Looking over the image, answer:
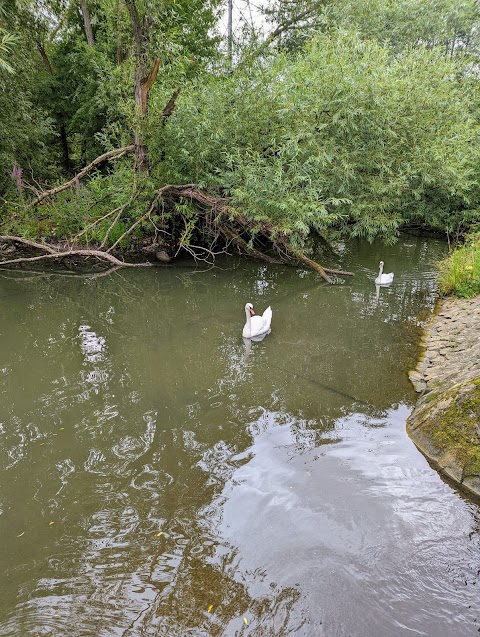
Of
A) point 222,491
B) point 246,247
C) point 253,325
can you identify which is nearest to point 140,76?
point 246,247

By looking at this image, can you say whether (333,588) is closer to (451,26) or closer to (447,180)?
(447,180)

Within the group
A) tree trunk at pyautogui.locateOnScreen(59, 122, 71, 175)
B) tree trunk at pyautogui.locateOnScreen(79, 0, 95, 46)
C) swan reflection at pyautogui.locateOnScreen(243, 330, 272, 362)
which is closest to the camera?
swan reflection at pyautogui.locateOnScreen(243, 330, 272, 362)

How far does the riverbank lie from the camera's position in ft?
12.8

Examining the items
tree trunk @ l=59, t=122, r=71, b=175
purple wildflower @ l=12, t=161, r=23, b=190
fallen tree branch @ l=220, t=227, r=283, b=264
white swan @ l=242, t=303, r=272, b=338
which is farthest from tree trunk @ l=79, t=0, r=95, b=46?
white swan @ l=242, t=303, r=272, b=338

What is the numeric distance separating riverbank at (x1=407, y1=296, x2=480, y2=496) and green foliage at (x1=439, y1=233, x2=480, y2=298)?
2.13m

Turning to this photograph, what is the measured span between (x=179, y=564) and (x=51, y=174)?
14236mm

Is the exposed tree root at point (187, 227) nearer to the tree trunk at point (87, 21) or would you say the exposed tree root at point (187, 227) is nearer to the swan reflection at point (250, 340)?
the swan reflection at point (250, 340)

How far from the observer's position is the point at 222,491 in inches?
152

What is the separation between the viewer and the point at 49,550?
3.23 m

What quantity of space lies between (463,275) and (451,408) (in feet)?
17.6

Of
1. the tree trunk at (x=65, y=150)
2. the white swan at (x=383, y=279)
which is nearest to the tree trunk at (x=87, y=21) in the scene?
the tree trunk at (x=65, y=150)

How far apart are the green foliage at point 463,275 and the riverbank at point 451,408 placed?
2.13 meters

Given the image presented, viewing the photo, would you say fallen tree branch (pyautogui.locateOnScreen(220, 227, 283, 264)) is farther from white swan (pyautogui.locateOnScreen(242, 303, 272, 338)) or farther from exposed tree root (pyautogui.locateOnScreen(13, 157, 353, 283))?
white swan (pyautogui.locateOnScreen(242, 303, 272, 338))

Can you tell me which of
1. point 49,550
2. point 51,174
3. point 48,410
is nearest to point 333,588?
point 49,550
